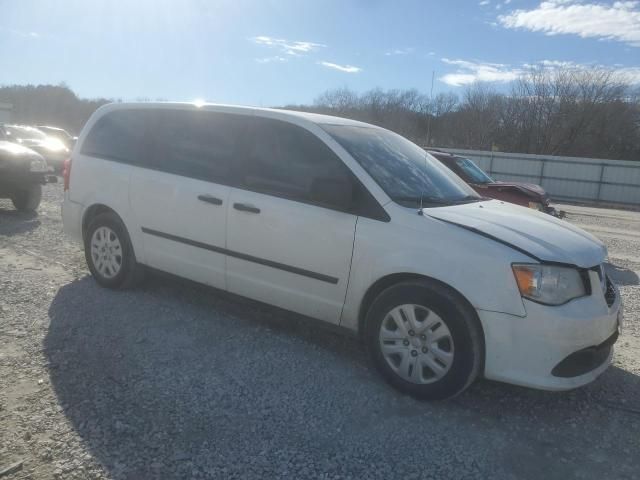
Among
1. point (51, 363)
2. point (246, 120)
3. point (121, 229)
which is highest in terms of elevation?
point (246, 120)

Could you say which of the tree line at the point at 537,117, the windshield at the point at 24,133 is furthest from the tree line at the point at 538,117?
the windshield at the point at 24,133

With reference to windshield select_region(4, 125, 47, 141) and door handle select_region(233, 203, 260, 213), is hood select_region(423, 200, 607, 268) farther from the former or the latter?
windshield select_region(4, 125, 47, 141)

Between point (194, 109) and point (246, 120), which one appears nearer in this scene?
point (246, 120)

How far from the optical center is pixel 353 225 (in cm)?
369

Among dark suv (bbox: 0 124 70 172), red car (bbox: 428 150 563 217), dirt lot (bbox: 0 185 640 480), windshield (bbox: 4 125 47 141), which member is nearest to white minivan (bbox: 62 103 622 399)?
dirt lot (bbox: 0 185 640 480)

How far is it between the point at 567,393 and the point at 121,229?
403cm

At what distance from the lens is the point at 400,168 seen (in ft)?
13.6

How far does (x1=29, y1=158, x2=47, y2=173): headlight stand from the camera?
939 cm

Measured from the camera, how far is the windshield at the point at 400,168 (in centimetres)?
387

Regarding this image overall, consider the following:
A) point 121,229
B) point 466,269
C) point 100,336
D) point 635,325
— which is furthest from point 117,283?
point 635,325

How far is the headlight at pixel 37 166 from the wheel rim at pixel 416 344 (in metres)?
8.16

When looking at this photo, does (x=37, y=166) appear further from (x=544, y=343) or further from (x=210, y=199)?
(x=544, y=343)

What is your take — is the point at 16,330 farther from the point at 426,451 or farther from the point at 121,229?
the point at 426,451

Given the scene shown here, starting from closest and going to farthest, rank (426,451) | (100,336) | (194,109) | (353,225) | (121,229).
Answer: (426,451)
(353,225)
(100,336)
(194,109)
(121,229)
